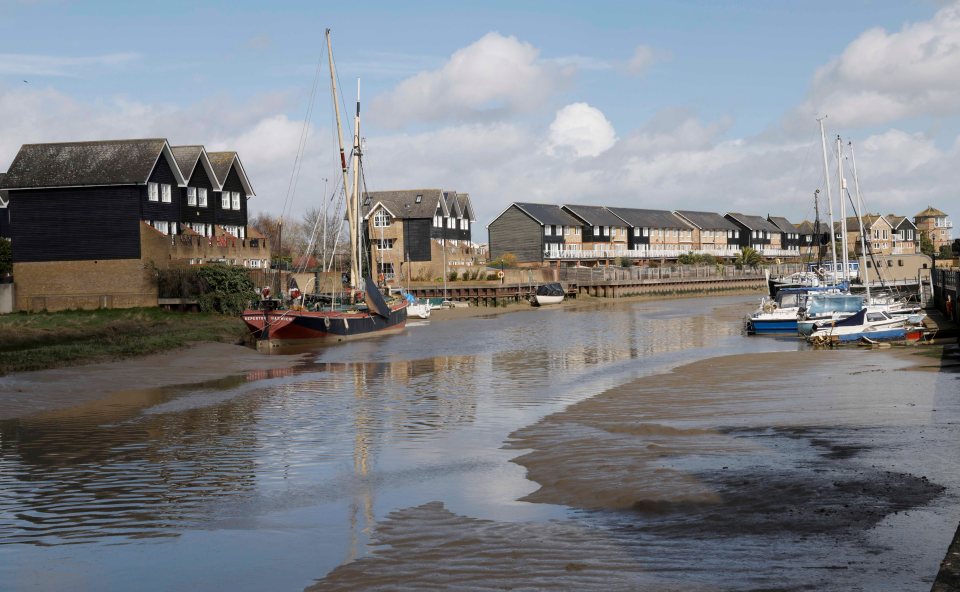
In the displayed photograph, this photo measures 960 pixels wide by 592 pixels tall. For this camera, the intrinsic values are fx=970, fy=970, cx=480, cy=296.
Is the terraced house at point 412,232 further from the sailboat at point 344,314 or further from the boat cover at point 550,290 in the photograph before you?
the sailboat at point 344,314

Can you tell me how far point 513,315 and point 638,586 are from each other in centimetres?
6980

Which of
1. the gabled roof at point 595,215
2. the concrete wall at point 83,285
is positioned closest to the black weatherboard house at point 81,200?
the concrete wall at point 83,285

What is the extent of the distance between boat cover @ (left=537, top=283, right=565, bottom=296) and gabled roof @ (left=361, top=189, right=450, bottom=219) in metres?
15.9

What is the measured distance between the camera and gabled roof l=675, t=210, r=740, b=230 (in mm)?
159875

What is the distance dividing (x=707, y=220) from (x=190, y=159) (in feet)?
374

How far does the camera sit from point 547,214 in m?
130

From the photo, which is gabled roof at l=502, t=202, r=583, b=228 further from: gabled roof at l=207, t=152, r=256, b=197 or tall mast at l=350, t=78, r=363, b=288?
tall mast at l=350, t=78, r=363, b=288

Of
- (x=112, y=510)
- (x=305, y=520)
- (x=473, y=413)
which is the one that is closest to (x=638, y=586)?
(x=305, y=520)

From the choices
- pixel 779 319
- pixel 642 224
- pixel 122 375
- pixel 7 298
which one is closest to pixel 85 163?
pixel 7 298

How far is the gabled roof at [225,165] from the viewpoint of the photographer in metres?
71.1

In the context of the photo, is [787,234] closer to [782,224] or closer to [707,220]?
[782,224]

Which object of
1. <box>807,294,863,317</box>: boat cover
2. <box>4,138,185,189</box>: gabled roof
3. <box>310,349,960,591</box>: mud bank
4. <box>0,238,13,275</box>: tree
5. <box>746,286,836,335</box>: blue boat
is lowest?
<box>310,349,960,591</box>: mud bank

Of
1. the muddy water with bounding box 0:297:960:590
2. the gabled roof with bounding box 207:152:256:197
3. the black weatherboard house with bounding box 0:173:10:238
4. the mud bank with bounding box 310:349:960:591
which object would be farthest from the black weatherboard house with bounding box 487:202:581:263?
the mud bank with bounding box 310:349:960:591

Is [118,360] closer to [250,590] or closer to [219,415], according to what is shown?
[219,415]
